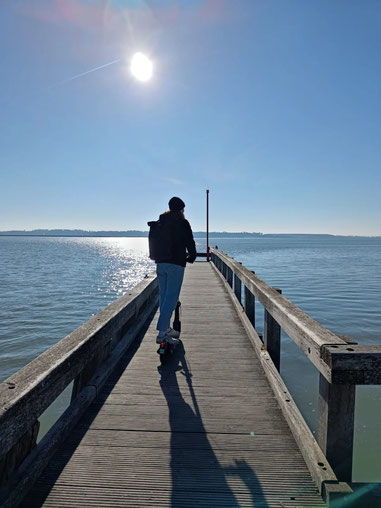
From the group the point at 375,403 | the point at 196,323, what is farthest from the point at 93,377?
the point at 375,403

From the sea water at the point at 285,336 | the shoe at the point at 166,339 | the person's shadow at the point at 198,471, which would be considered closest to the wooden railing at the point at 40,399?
the shoe at the point at 166,339

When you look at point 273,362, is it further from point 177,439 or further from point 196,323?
point 196,323

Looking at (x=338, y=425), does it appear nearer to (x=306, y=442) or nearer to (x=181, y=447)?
(x=306, y=442)

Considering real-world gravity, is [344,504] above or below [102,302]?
above

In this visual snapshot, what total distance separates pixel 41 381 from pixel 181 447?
114cm

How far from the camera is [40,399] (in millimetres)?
1953

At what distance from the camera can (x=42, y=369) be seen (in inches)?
83.2

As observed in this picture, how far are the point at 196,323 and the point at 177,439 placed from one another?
3577mm

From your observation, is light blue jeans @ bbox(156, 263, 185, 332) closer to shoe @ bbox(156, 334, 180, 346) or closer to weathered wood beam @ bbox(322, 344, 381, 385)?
shoe @ bbox(156, 334, 180, 346)

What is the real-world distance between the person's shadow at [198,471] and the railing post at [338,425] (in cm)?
49

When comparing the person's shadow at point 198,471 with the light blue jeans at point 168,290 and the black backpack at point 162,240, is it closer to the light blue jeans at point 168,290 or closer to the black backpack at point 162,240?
the light blue jeans at point 168,290

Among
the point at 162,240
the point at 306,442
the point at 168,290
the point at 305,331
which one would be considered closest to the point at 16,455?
the point at 306,442

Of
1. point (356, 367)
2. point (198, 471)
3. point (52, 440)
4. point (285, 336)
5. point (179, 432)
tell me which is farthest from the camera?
point (285, 336)

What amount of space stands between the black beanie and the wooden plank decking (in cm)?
194
